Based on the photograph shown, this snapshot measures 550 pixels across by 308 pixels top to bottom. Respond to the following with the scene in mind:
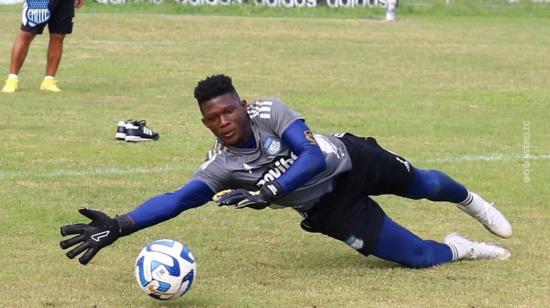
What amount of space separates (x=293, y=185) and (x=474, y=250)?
153cm

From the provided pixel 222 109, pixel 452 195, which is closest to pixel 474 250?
pixel 452 195

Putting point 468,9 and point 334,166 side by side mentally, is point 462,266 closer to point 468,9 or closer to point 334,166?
point 334,166

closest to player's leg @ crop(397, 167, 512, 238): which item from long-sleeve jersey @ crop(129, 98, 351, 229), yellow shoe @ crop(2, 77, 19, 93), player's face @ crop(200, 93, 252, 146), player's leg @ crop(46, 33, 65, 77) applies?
long-sleeve jersey @ crop(129, 98, 351, 229)

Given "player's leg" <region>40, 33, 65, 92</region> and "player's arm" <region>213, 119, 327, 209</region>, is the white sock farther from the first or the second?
"player's leg" <region>40, 33, 65, 92</region>

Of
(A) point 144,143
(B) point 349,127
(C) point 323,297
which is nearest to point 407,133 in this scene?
(B) point 349,127

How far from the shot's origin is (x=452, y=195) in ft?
26.0

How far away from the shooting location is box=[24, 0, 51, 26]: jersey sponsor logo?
1527 centimetres

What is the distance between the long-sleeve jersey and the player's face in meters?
0.11

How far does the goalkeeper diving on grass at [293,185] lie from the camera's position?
6.80 metres

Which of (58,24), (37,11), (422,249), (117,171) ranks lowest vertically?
(117,171)

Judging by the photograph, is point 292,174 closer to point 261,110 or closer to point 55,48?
point 261,110

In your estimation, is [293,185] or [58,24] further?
[58,24]

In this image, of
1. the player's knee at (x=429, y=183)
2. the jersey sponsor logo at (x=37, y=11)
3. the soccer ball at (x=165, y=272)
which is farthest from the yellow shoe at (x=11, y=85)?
the soccer ball at (x=165, y=272)

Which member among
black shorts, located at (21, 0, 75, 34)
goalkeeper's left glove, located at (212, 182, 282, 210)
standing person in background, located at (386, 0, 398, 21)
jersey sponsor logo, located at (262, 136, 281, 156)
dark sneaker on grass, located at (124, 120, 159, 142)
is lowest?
standing person in background, located at (386, 0, 398, 21)
